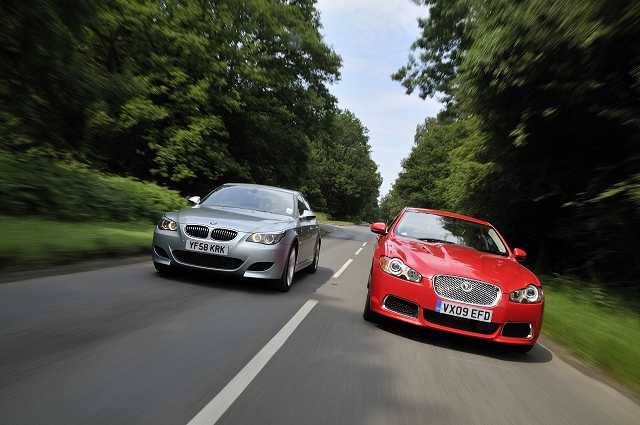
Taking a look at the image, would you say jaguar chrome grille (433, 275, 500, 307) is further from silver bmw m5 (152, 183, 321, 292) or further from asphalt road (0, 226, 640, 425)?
silver bmw m5 (152, 183, 321, 292)

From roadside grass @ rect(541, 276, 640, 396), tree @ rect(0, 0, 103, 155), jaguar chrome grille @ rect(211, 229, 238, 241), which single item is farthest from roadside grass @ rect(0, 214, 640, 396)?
jaguar chrome grille @ rect(211, 229, 238, 241)

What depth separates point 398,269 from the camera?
545cm

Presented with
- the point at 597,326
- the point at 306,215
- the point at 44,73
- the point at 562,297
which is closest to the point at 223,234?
the point at 306,215

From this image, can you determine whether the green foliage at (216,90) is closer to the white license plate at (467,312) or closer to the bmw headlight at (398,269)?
the bmw headlight at (398,269)

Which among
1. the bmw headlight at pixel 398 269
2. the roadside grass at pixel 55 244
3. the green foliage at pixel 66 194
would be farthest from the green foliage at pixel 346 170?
the bmw headlight at pixel 398 269

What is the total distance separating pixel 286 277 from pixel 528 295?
3.47 m

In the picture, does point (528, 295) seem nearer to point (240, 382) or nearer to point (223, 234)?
point (240, 382)

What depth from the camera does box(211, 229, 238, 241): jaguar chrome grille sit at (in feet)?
22.1

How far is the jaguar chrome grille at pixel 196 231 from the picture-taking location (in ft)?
22.1

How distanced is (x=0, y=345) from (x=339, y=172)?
75.4 metres

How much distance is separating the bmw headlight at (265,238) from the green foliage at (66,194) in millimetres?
5899

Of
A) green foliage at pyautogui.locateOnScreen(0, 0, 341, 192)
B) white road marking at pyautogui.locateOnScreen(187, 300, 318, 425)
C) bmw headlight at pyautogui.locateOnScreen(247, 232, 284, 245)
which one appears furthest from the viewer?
green foliage at pyautogui.locateOnScreen(0, 0, 341, 192)

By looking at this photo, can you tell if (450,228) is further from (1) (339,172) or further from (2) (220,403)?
(1) (339,172)

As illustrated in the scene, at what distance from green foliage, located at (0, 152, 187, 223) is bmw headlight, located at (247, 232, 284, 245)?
590 centimetres
